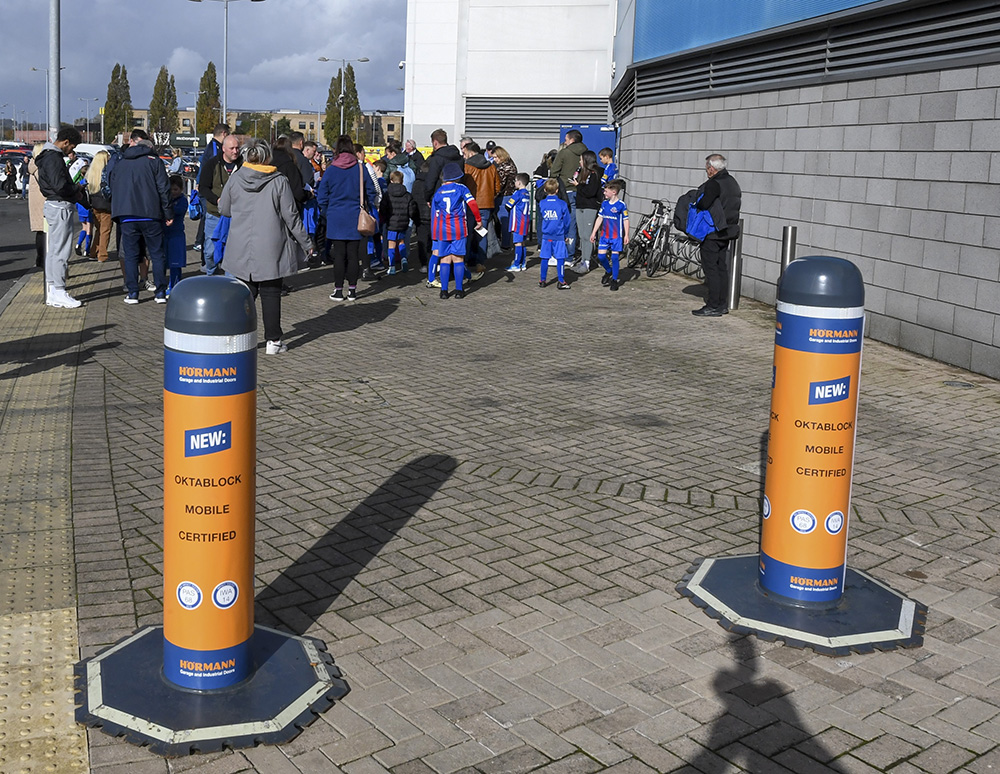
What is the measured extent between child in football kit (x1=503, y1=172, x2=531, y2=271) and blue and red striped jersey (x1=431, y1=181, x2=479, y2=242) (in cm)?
342

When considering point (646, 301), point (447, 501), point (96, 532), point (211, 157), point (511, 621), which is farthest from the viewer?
point (646, 301)

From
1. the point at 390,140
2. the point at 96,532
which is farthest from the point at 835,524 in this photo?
the point at 390,140

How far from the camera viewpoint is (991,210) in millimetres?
9797

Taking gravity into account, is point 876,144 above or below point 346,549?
above

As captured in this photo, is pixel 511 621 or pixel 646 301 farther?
pixel 646 301

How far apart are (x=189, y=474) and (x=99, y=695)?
34.2 inches

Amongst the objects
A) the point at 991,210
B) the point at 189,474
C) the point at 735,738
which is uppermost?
the point at 991,210

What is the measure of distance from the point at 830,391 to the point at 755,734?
1.48m

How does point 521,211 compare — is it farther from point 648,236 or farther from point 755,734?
point 755,734

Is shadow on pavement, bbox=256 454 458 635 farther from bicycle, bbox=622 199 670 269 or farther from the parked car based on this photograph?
the parked car

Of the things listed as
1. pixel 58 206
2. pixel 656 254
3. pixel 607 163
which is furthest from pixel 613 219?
pixel 58 206

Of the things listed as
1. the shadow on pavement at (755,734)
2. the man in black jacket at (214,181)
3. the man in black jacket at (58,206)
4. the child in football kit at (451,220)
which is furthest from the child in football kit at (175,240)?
the shadow on pavement at (755,734)

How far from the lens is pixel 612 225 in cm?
1578

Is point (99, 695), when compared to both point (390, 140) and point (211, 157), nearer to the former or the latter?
point (211, 157)
